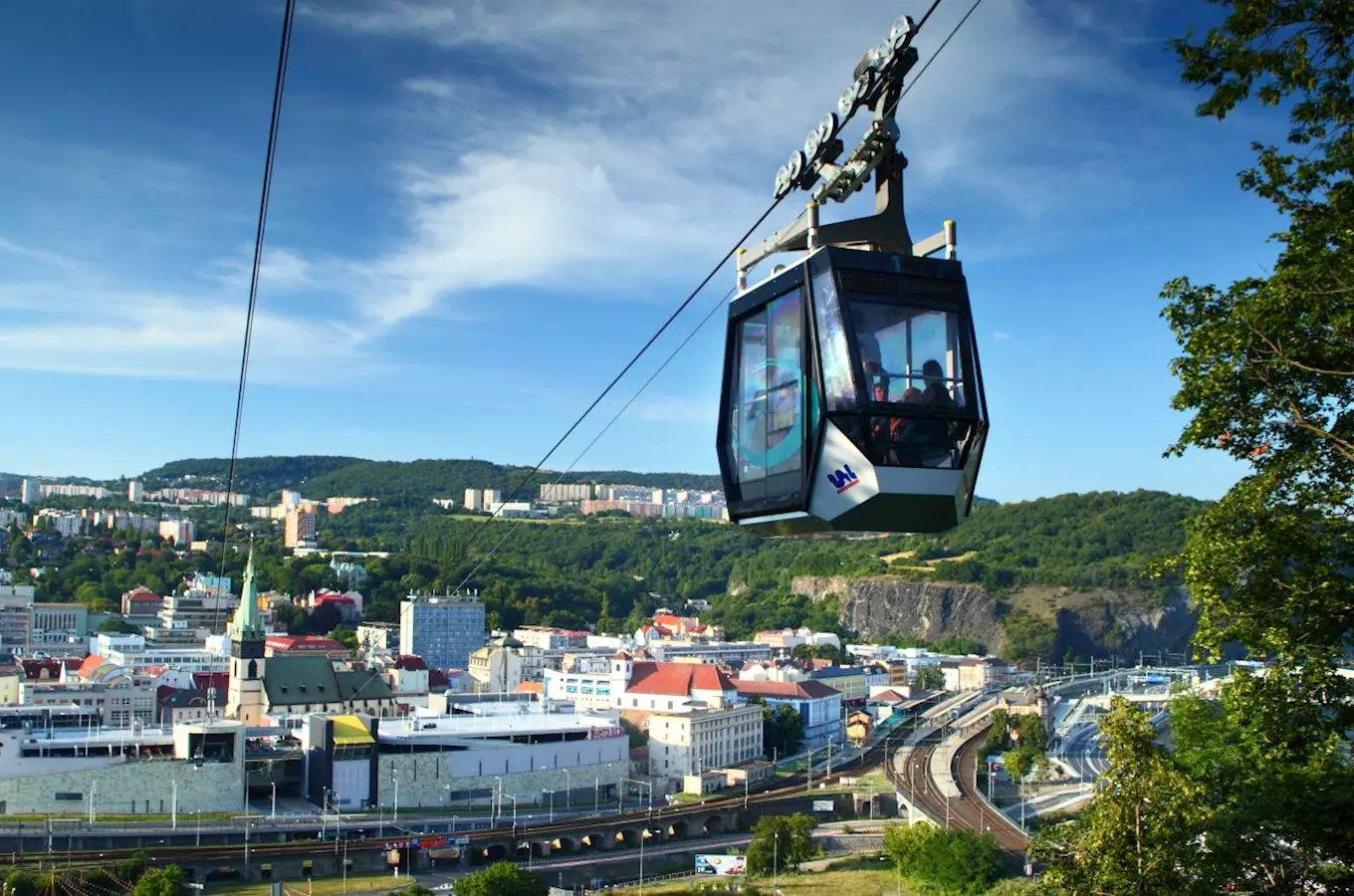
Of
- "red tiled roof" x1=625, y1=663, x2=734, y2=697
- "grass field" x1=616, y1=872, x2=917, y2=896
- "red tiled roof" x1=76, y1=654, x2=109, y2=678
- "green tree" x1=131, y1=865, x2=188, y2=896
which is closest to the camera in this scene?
"green tree" x1=131, y1=865, x2=188, y2=896

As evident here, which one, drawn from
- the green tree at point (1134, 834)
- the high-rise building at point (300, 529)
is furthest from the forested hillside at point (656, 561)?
the green tree at point (1134, 834)

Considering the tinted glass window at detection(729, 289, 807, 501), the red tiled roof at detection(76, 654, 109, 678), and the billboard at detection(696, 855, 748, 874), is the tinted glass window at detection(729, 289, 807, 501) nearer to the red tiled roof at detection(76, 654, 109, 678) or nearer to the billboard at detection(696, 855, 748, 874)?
the billboard at detection(696, 855, 748, 874)

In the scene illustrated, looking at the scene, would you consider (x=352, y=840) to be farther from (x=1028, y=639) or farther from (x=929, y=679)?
(x=1028, y=639)

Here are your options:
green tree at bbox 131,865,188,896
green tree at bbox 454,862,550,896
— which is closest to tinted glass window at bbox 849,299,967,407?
green tree at bbox 454,862,550,896

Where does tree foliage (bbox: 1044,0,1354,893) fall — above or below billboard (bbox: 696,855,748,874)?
above

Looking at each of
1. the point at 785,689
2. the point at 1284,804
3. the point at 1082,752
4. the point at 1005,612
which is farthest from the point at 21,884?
the point at 1005,612

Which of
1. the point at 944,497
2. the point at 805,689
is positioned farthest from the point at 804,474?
the point at 805,689
